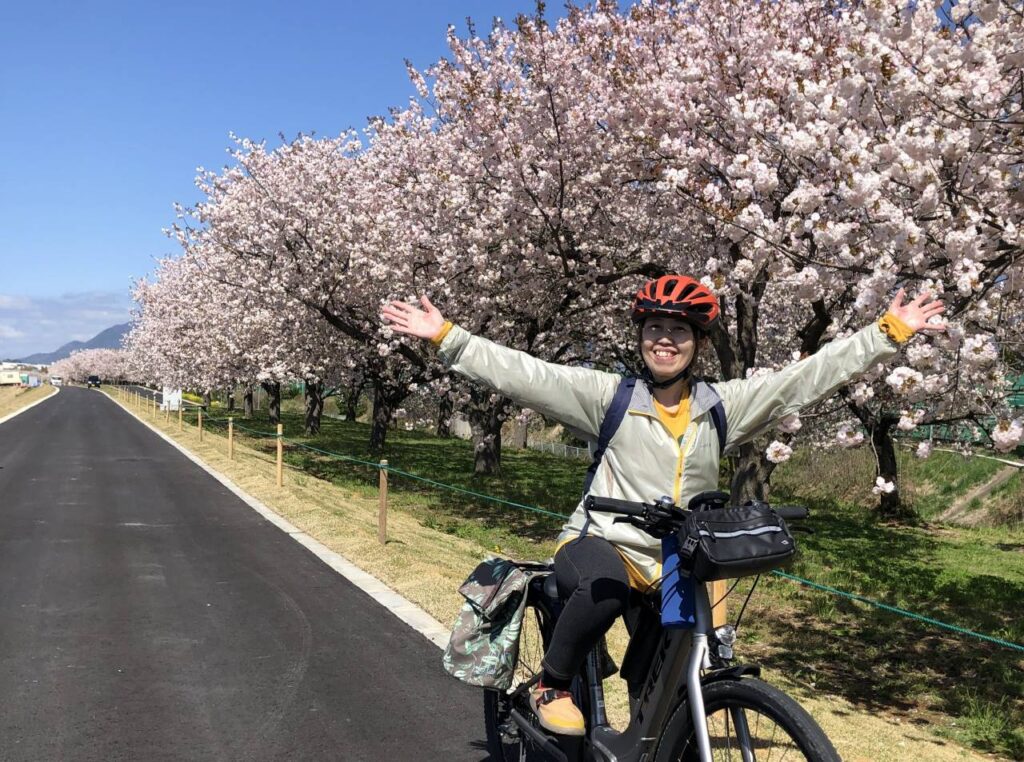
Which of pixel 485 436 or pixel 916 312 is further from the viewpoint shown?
pixel 485 436

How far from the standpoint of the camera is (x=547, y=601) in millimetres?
3787

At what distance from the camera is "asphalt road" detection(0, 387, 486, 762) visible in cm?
470

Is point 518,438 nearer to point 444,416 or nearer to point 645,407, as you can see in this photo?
point 444,416

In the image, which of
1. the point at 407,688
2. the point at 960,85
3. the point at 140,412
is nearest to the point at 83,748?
the point at 407,688

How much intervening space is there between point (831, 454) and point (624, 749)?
24.7m

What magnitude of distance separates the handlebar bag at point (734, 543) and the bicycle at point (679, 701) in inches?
4.4

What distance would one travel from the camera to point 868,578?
1298cm

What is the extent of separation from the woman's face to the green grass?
16.2 feet

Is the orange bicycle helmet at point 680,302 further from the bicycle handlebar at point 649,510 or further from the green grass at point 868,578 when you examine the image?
the green grass at point 868,578

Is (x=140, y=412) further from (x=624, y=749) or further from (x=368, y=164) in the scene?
(x=624, y=749)

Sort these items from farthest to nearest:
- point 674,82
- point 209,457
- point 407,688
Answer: point 209,457 < point 674,82 < point 407,688

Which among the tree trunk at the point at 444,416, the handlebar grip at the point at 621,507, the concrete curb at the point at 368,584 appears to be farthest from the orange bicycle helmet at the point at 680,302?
the tree trunk at the point at 444,416

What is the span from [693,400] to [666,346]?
226mm

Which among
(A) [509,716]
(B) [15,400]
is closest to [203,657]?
(A) [509,716]
